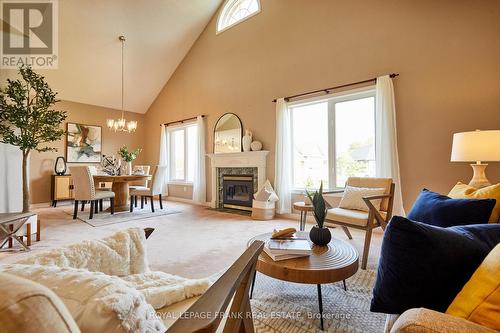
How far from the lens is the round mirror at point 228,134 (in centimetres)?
508

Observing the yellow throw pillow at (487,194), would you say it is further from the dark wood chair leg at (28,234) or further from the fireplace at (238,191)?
the dark wood chair leg at (28,234)

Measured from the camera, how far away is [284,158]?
14.0 feet

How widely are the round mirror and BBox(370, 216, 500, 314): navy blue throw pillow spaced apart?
435 cm

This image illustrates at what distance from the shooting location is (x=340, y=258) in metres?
1.46

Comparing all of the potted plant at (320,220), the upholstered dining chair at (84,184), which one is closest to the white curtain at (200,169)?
the upholstered dining chair at (84,184)

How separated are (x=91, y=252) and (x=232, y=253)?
177cm

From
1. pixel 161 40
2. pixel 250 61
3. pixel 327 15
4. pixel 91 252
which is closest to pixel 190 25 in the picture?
pixel 161 40

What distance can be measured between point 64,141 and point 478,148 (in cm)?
772

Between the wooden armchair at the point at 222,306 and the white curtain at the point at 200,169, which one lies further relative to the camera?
the white curtain at the point at 200,169

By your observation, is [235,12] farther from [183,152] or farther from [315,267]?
[315,267]

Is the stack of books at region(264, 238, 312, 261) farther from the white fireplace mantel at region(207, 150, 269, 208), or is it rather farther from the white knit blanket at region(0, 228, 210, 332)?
the white fireplace mantel at region(207, 150, 269, 208)

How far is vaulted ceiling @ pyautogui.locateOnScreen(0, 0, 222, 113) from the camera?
4.70m

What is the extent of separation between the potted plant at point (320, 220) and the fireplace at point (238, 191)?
3.19 m

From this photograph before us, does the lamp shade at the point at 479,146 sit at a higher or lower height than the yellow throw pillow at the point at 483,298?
higher
